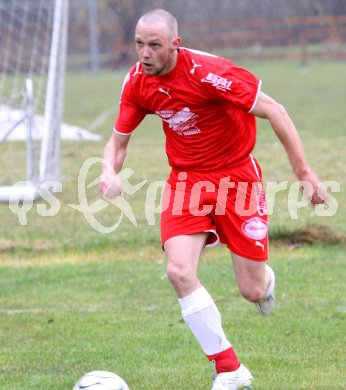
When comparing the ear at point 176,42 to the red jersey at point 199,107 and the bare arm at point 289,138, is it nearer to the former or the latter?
the red jersey at point 199,107

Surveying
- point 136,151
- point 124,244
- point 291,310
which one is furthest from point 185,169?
point 136,151

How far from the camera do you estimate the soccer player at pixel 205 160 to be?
17.1 feet

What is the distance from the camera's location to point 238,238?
5.56 metres

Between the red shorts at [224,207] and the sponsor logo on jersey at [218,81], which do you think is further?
the red shorts at [224,207]

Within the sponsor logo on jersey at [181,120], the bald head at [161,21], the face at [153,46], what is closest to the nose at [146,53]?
the face at [153,46]

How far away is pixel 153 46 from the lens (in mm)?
5172

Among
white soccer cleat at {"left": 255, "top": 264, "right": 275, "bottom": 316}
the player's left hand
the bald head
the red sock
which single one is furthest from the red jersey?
the red sock

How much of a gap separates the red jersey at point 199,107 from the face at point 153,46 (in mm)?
163

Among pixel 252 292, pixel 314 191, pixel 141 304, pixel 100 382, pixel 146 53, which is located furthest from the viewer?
pixel 141 304

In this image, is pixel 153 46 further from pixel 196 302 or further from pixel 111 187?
pixel 196 302

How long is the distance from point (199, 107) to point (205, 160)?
31cm

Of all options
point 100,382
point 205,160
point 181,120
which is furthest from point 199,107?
point 100,382

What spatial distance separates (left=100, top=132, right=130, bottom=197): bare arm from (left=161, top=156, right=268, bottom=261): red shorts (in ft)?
1.06

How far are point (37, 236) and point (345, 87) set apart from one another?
757 inches
